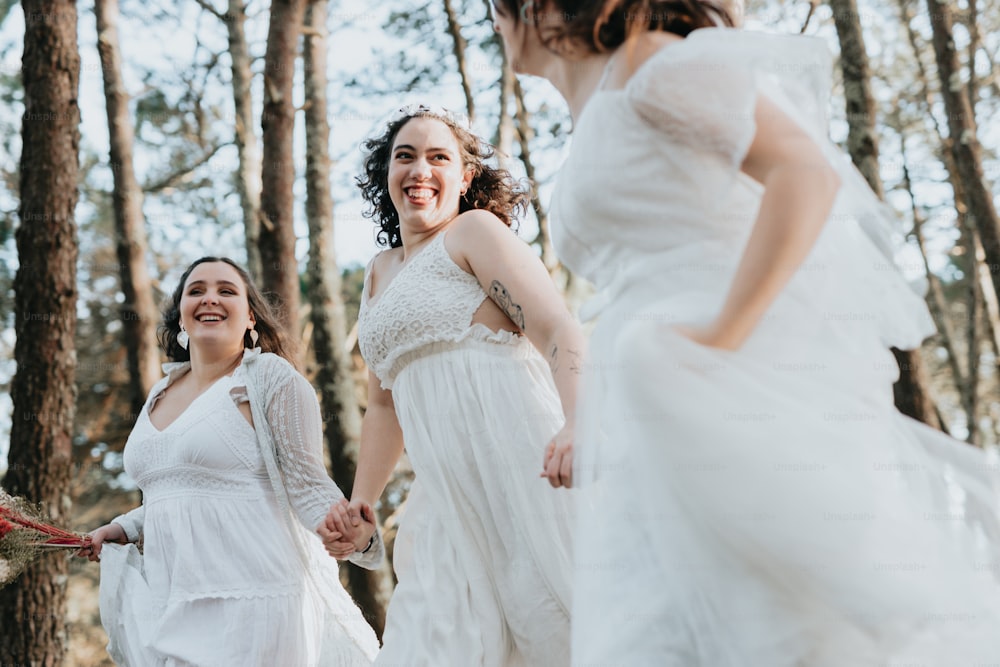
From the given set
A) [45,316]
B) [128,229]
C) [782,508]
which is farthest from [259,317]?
[128,229]

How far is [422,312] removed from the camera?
3271 mm

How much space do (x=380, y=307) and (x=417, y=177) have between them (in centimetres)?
48

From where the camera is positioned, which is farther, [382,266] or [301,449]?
[301,449]

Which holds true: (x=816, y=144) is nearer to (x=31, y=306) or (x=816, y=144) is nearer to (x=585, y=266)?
(x=585, y=266)

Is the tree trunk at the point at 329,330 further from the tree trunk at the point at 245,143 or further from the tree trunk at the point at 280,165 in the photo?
the tree trunk at the point at 245,143

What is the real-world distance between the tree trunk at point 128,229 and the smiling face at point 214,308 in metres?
5.19

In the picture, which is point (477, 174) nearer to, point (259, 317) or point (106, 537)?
point (259, 317)

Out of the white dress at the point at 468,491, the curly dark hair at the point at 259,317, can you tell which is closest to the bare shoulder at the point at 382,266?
the white dress at the point at 468,491

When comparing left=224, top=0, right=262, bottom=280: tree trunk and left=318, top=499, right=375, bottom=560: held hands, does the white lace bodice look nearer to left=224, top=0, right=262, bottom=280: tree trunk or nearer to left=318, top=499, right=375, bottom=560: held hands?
left=318, top=499, right=375, bottom=560: held hands

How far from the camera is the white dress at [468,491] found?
10.0 feet

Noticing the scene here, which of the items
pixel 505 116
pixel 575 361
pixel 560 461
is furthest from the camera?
pixel 505 116

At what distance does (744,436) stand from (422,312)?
67.1 inches

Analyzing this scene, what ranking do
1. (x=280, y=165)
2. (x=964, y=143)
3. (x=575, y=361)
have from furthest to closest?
(x=964, y=143)
(x=280, y=165)
(x=575, y=361)

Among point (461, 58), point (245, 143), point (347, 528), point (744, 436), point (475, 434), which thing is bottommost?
point (347, 528)
